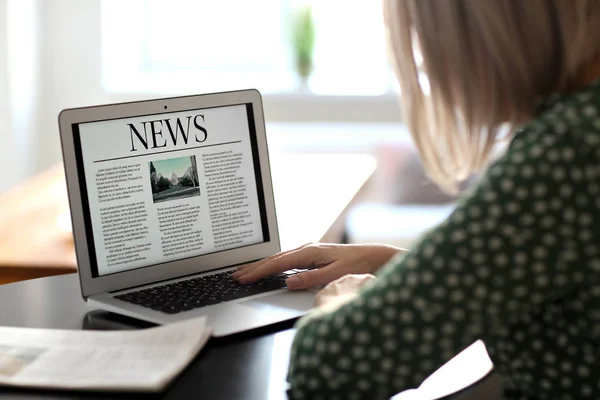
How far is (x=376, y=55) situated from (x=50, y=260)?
2933 mm

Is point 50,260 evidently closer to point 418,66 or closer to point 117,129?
point 117,129

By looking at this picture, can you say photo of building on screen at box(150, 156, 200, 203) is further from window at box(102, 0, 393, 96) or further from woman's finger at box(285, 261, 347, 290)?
window at box(102, 0, 393, 96)

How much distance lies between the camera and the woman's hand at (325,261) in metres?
1.22

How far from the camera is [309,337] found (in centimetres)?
84

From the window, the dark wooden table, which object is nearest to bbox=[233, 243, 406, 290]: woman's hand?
the dark wooden table

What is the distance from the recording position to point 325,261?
4.11 feet

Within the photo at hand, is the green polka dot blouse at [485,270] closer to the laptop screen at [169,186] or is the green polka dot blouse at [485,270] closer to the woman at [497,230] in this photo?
the woman at [497,230]

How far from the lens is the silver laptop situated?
3.82ft

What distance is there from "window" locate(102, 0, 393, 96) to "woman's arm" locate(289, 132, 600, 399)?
3.44 meters

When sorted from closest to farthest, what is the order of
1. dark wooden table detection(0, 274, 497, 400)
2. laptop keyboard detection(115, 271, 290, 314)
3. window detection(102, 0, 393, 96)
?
1. dark wooden table detection(0, 274, 497, 400)
2. laptop keyboard detection(115, 271, 290, 314)
3. window detection(102, 0, 393, 96)

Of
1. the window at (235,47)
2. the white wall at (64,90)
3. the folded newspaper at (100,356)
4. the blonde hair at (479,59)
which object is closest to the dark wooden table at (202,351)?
the folded newspaper at (100,356)

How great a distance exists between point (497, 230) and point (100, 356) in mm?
456

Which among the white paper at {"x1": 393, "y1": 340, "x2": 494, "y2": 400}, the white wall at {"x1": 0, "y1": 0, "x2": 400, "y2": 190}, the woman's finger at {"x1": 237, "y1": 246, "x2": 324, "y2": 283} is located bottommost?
the white paper at {"x1": 393, "y1": 340, "x2": 494, "y2": 400}

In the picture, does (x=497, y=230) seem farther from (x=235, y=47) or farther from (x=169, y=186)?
(x=235, y=47)
